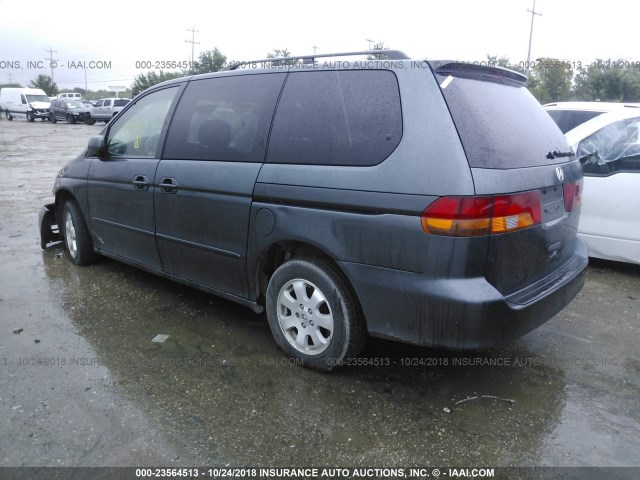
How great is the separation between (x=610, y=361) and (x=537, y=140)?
1539 millimetres

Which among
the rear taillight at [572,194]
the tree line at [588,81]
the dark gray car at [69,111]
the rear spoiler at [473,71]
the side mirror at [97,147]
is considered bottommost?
the rear taillight at [572,194]

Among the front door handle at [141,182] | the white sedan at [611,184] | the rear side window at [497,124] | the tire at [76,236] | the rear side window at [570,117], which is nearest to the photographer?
the rear side window at [497,124]

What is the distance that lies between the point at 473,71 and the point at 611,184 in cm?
271

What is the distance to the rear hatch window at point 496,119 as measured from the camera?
2471mm

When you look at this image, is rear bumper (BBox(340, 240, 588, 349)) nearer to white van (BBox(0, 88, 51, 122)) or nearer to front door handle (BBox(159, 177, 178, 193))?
front door handle (BBox(159, 177, 178, 193))

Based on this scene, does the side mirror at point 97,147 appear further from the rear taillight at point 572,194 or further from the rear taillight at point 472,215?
the rear taillight at point 572,194

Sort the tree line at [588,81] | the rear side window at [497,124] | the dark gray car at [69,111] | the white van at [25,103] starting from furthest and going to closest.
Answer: the white van at [25,103] < the dark gray car at [69,111] < the tree line at [588,81] < the rear side window at [497,124]

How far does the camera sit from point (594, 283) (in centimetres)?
471

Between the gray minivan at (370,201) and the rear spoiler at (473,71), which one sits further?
the rear spoiler at (473,71)

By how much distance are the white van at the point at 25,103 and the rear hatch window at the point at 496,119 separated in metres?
42.6

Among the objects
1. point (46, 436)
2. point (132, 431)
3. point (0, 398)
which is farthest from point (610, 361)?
point (0, 398)

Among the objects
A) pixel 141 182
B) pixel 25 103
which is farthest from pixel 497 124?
pixel 25 103

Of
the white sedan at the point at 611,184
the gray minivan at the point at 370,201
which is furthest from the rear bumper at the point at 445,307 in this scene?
the white sedan at the point at 611,184

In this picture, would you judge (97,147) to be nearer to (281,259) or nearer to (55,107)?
(281,259)
